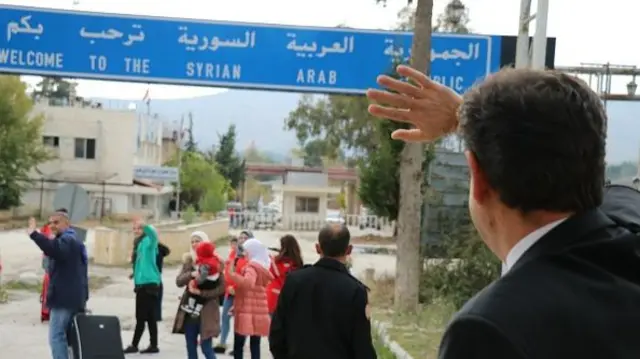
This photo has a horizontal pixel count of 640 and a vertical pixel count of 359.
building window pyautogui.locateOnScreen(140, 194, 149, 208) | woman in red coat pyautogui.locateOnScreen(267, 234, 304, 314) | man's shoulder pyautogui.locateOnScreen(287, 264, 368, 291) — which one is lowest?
building window pyautogui.locateOnScreen(140, 194, 149, 208)

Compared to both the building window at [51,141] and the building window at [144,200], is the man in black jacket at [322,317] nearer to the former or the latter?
the building window at [51,141]

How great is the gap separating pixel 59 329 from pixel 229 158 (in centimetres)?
7961

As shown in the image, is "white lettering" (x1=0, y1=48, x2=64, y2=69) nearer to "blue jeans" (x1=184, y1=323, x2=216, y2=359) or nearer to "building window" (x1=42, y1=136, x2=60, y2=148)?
"blue jeans" (x1=184, y1=323, x2=216, y2=359)

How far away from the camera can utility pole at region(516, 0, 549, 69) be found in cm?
1053

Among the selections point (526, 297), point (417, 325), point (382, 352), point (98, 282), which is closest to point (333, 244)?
point (526, 297)

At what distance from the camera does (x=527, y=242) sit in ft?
5.02

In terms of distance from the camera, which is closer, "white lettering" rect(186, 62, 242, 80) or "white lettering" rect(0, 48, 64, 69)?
"white lettering" rect(0, 48, 64, 69)

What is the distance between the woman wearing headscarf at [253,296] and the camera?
31.3 feet

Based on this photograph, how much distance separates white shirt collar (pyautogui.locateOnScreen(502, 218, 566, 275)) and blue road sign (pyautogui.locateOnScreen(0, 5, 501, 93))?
11760 millimetres

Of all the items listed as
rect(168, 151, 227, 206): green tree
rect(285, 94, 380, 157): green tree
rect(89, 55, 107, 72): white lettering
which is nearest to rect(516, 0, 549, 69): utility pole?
rect(89, 55, 107, 72): white lettering

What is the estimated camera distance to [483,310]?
138 centimetres

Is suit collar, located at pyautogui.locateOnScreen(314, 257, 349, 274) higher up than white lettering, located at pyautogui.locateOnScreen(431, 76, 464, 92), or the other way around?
white lettering, located at pyautogui.locateOnScreen(431, 76, 464, 92)

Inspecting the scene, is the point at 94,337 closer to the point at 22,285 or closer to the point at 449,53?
the point at 449,53

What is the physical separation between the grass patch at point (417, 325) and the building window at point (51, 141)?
165 ft
